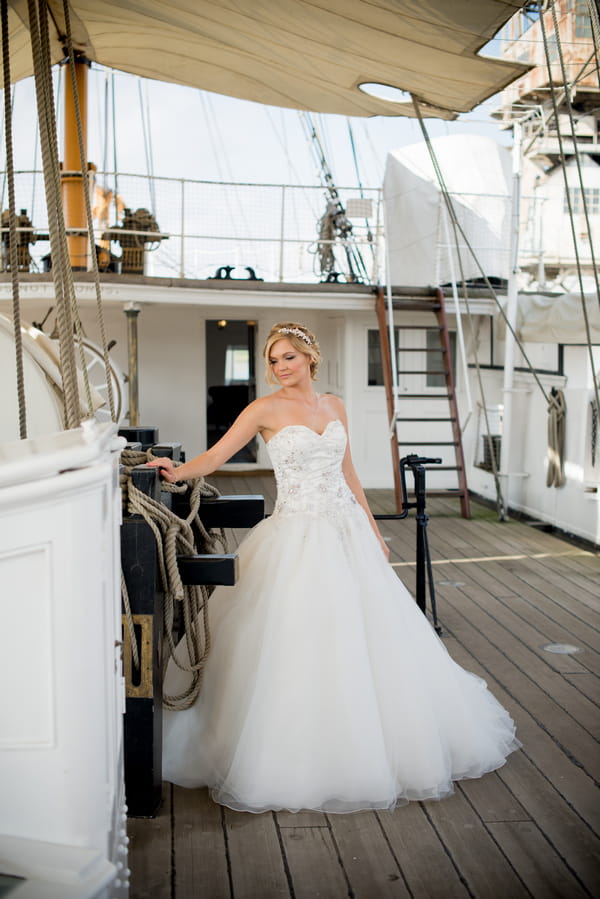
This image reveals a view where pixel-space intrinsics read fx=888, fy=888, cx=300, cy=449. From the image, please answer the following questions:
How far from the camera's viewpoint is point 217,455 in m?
3.34

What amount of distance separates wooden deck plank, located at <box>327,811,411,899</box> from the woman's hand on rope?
1.27 metres

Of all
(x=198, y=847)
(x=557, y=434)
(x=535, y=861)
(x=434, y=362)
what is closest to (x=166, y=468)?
(x=198, y=847)

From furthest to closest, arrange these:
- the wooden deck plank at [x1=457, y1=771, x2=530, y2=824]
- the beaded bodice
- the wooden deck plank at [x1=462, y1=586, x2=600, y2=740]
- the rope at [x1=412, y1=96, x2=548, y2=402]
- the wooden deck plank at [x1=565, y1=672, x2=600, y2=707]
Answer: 1. the rope at [x1=412, y1=96, x2=548, y2=402]
2. the wooden deck plank at [x1=565, y1=672, x2=600, y2=707]
3. the wooden deck plank at [x1=462, y1=586, x2=600, y2=740]
4. the beaded bodice
5. the wooden deck plank at [x1=457, y1=771, x2=530, y2=824]

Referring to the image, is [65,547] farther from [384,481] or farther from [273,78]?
[384,481]

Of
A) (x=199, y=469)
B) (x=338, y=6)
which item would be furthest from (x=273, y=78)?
(x=199, y=469)

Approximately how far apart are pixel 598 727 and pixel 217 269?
818 cm

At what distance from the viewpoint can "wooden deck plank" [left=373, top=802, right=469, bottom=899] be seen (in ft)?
8.21

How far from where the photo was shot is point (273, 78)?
5812 mm

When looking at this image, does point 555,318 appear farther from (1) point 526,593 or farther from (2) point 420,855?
(2) point 420,855

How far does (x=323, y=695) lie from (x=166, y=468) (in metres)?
0.97

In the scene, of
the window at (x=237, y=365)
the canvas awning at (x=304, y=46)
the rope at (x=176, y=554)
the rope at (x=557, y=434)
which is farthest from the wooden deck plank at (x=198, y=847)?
the window at (x=237, y=365)

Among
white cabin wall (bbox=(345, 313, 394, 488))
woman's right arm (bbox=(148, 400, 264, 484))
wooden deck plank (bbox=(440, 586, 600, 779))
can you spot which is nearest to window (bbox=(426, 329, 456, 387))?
white cabin wall (bbox=(345, 313, 394, 488))

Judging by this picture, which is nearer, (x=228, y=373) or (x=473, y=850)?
(x=473, y=850)

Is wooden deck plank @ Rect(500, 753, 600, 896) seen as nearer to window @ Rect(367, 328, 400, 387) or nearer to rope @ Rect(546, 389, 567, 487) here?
rope @ Rect(546, 389, 567, 487)
